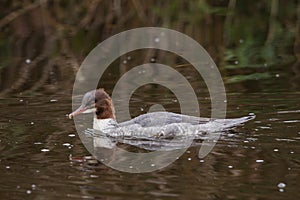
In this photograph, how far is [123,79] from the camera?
1237 centimetres

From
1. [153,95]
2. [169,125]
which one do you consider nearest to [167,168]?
[169,125]

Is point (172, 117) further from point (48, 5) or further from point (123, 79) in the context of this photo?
point (48, 5)

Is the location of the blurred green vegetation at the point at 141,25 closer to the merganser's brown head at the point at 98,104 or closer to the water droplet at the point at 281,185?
the merganser's brown head at the point at 98,104

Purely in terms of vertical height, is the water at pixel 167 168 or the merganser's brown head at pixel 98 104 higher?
the merganser's brown head at pixel 98 104

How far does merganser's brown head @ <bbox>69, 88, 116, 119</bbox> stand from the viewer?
9602mm

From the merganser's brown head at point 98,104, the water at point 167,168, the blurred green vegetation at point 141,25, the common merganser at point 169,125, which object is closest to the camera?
the water at point 167,168

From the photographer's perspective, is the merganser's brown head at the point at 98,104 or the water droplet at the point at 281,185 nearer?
the water droplet at the point at 281,185

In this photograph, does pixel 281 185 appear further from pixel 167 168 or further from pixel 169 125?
pixel 169 125

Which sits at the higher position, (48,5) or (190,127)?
(48,5)

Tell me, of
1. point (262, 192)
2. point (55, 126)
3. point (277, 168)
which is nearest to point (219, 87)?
point (55, 126)

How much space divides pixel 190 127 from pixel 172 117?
0.26m

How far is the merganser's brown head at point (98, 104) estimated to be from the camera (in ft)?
31.5

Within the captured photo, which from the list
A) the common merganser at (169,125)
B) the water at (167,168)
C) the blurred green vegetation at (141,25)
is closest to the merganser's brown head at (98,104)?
the common merganser at (169,125)

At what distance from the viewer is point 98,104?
31.8ft
